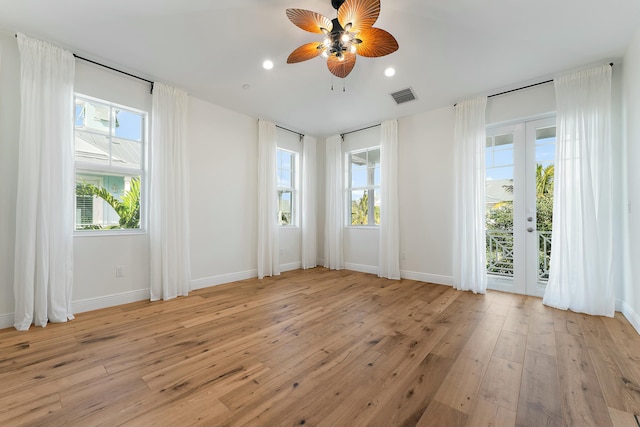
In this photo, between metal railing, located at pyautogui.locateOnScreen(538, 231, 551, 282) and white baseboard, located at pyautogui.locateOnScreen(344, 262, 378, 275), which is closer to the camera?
metal railing, located at pyautogui.locateOnScreen(538, 231, 551, 282)

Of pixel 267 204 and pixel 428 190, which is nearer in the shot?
pixel 428 190

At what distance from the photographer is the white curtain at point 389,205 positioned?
464 centimetres

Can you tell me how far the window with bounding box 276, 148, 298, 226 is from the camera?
17.7 ft

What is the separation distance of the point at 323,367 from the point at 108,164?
3.44 meters

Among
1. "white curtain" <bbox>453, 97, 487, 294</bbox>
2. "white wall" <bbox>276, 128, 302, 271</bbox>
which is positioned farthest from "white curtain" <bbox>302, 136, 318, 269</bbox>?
"white curtain" <bbox>453, 97, 487, 294</bbox>

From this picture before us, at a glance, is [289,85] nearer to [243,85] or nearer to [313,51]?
[243,85]

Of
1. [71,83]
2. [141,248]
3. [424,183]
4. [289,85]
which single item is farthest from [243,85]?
[424,183]

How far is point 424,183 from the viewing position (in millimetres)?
4473

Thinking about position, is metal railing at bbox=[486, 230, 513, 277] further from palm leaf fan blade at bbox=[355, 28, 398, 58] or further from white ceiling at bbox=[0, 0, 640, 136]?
palm leaf fan blade at bbox=[355, 28, 398, 58]

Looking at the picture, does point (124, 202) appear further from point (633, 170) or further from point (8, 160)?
point (633, 170)

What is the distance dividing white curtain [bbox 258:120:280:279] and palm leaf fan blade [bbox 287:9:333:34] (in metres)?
2.64

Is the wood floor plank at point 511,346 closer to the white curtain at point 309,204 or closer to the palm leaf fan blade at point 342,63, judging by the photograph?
the palm leaf fan blade at point 342,63

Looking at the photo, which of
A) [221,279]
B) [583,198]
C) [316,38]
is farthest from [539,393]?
[221,279]

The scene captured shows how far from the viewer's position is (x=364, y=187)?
5.40 metres
